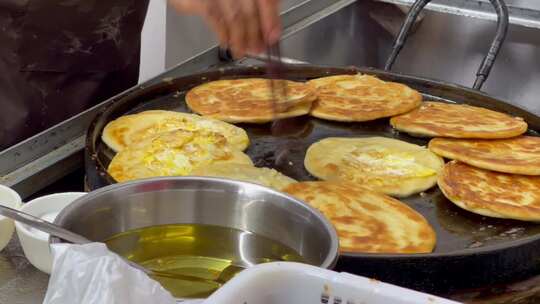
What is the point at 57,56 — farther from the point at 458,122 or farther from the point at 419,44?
the point at 419,44

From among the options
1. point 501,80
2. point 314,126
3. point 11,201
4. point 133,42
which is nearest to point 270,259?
point 11,201

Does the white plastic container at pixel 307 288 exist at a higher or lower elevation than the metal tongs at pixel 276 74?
higher

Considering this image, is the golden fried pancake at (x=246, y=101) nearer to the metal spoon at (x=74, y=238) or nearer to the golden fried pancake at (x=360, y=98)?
the golden fried pancake at (x=360, y=98)

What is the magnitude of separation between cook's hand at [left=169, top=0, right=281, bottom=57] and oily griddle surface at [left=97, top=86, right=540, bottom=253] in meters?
0.58

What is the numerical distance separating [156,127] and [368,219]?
2.26 ft

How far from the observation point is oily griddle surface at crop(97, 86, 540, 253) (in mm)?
1730

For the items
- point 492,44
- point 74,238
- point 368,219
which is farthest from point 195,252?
point 492,44

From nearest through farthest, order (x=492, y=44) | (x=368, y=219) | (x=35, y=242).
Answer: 1. (x=35, y=242)
2. (x=368, y=219)
3. (x=492, y=44)

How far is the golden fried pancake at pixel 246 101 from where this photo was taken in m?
2.18

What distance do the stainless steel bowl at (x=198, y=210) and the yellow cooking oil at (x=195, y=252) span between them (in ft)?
0.04

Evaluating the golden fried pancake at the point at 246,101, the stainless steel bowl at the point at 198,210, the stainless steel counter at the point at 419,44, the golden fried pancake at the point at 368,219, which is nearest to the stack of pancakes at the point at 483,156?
the golden fried pancake at the point at 368,219

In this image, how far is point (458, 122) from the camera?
2.21 metres

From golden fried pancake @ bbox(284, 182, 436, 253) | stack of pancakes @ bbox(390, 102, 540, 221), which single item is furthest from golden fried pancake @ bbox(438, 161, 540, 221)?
golden fried pancake @ bbox(284, 182, 436, 253)

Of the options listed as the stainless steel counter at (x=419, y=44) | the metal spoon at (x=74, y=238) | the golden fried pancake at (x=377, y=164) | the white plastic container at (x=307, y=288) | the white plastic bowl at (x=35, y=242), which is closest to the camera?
the white plastic container at (x=307, y=288)
